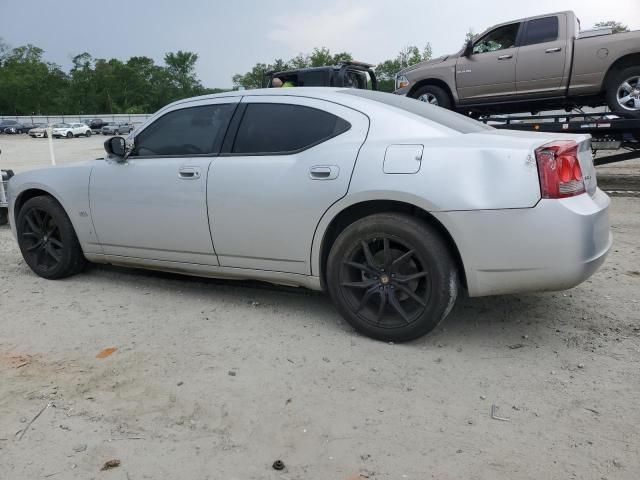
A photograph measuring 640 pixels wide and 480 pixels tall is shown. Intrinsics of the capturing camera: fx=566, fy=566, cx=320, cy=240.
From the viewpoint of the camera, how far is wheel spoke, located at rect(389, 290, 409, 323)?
337 centimetres

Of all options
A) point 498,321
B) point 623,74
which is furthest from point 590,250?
point 623,74

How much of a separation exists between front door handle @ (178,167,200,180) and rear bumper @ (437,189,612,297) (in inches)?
69.6

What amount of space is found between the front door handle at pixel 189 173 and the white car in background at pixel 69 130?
48.5 m

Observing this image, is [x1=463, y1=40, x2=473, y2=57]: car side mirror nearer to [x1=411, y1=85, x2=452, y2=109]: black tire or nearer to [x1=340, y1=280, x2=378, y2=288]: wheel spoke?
[x1=411, y1=85, x2=452, y2=109]: black tire

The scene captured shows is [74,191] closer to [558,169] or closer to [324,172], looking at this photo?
[324,172]

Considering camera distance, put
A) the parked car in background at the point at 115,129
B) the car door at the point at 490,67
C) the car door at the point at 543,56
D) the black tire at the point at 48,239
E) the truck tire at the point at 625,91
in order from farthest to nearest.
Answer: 1. the parked car in background at the point at 115,129
2. the car door at the point at 490,67
3. the car door at the point at 543,56
4. the truck tire at the point at 625,91
5. the black tire at the point at 48,239

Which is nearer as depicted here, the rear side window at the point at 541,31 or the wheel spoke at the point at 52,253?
the wheel spoke at the point at 52,253

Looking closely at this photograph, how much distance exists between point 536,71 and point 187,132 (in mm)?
6637

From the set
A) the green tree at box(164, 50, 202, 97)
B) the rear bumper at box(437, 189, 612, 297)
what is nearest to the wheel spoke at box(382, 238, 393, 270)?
the rear bumper at box(437, 189, 612, 297)

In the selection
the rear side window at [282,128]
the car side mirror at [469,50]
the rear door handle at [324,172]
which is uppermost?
the car side mirror at [469,50]

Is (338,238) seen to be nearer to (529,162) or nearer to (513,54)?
(529,162)

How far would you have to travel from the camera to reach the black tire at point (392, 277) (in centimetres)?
325

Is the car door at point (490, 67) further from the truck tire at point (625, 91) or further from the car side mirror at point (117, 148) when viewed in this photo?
the car side mirror at point (117, 148)

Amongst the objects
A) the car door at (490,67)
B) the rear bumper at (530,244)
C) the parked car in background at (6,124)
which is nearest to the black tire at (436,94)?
the car door at (490,67)
